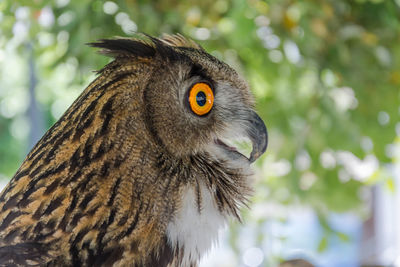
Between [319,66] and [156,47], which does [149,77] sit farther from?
[319,66]

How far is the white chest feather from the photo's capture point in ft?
3.48

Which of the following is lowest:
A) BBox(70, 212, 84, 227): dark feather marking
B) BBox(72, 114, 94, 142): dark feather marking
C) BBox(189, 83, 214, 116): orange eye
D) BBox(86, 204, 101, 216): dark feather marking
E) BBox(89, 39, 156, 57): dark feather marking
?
BBox(70, 212, 84, 227): dark feather marking

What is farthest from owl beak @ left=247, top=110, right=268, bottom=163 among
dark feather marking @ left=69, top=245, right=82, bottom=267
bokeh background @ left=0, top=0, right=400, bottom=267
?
dark feather marking @ left=69, top=245, right=82, bottom=267

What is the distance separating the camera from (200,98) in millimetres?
1118

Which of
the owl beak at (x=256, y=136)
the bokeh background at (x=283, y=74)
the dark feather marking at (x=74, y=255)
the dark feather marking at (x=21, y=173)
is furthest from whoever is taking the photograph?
the bokeh background at (x=283, y=74)

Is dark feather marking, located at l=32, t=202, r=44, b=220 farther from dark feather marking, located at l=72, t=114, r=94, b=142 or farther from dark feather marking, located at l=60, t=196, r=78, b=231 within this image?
dark feather marking, located at l=72, t=114, r=94, b=142

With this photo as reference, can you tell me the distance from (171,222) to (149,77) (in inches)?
12.8

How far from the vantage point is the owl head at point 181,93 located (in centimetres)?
108

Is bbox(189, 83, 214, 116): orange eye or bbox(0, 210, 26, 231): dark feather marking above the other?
bbox(189, 83, 214, 116): orange eye

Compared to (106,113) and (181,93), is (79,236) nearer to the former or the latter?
(106,113)

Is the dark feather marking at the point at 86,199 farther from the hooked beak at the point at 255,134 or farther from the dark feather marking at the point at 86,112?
the hooked beak at the point at 255,134

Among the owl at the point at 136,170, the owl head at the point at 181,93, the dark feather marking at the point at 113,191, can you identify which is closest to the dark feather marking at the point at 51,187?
the owl at the point at 136,170

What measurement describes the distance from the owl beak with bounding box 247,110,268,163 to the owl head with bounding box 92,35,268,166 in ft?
0.18

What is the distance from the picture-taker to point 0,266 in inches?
34.6
